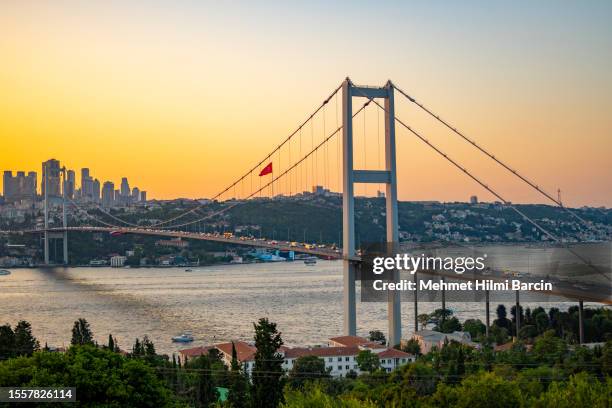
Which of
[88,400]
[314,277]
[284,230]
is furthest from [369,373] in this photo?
[284,230]

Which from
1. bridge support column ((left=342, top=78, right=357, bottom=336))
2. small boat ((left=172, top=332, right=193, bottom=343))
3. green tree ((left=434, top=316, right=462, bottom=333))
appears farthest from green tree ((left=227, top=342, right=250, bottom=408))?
green tree ((left=434, top=316, right=462, bottom=333))

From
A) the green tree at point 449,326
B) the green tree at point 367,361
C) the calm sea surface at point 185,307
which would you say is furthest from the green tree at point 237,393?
the green tree at point 449,326

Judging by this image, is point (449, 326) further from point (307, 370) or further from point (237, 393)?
point (237, 393)

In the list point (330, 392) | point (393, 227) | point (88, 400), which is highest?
point (393, 227)

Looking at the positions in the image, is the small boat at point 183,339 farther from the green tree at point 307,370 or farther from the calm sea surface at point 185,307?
the green tree at point 307,370

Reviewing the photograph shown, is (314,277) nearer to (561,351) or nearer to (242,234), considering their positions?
(242,234)

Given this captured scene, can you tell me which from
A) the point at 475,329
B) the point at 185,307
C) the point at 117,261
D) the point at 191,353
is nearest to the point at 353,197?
the point at 191,353
